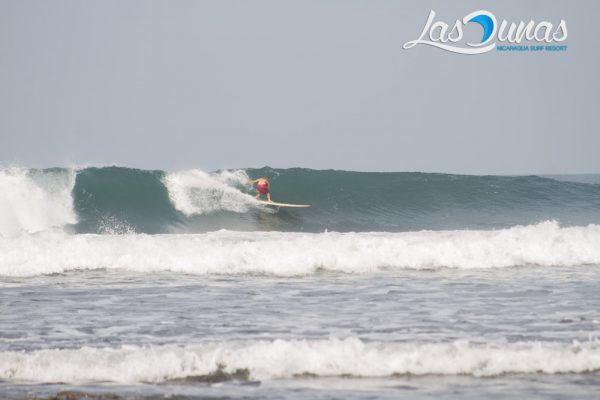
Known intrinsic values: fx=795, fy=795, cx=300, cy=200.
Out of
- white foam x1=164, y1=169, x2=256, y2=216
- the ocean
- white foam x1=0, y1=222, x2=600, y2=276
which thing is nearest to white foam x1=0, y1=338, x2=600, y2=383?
the ocean

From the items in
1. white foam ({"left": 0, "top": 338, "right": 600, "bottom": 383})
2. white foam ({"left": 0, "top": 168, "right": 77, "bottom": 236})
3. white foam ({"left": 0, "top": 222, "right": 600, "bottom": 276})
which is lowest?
white foam ({"left": 0, "top": 338, "right": 600, "bottom": 383})

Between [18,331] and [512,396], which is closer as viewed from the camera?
[512,396]

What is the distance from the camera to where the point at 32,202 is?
74.3ft

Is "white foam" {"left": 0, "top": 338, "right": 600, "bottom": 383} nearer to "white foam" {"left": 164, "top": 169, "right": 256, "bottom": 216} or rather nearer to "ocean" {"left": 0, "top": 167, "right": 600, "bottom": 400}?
"ocean" {"left": 0, "top": 167, "right": 600, "bottom": 400}

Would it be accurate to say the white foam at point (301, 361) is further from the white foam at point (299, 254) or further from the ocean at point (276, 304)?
the white foam at point (299, 254)

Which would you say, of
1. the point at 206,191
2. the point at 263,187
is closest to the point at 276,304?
the point at 263,187

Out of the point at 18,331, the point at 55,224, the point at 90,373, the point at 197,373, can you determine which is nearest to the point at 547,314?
the point at 197,373

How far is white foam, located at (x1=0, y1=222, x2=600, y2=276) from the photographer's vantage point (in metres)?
14.4

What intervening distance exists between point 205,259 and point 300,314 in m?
5.37

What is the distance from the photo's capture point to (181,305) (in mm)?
10242

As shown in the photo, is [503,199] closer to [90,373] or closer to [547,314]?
[547,314]

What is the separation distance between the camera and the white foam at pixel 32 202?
71.6ft

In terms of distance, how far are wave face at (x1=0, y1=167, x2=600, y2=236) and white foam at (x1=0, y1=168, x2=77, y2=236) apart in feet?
0.09

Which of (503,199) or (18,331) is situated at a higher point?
(503,199)
